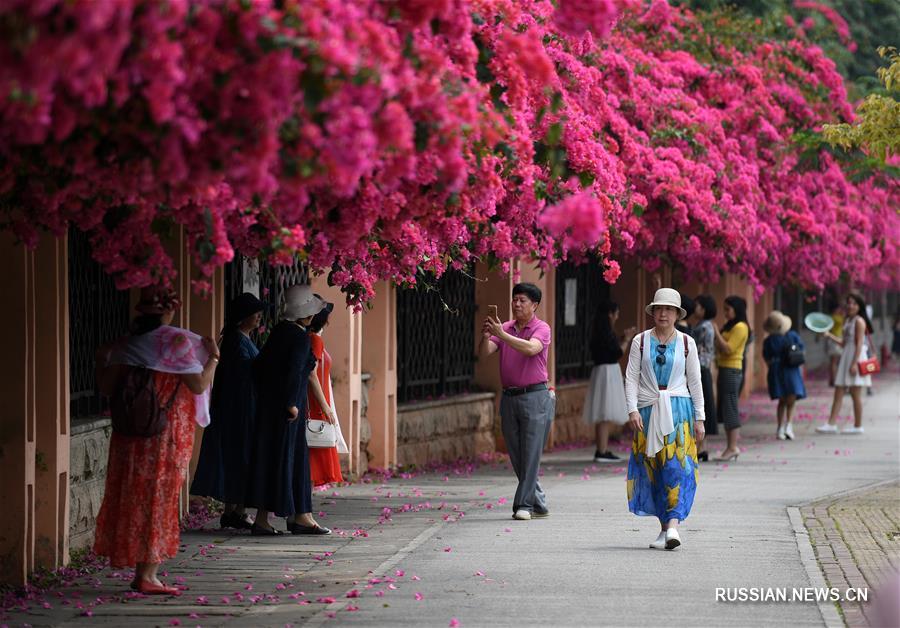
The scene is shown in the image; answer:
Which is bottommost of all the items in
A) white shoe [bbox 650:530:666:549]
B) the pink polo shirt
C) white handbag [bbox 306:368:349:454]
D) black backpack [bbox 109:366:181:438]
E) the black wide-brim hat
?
white shoe [bbox 650:530:666:549]

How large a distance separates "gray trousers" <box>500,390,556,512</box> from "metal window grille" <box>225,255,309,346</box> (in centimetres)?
223

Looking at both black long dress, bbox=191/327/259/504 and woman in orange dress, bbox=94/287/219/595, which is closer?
woman in orange dress, bbox=94/287/219/595

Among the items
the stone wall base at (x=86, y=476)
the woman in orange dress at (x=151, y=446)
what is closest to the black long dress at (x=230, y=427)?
the stone wall base at (x=86, y=476)

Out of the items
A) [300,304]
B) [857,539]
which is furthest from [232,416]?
[857,539]

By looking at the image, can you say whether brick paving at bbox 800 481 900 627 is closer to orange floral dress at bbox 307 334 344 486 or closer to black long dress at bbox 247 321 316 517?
orange floral dress at bbox 307 334 344 486

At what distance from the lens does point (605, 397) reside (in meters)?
18.5

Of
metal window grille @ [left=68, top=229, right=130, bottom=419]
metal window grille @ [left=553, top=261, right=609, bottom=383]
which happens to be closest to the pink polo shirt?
metal window grille @ [left=68, top=229, right=130, bottom=419]

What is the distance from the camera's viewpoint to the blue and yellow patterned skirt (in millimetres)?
10750

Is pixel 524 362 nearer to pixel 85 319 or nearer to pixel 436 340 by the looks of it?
pixel 85 319

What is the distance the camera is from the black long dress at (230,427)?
1154cm

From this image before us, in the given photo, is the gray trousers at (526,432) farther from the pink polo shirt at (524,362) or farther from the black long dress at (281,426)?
the black long dress at (281,426)

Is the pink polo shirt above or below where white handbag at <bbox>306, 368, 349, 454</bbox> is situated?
above

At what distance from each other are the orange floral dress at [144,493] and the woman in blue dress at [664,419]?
3.26 m

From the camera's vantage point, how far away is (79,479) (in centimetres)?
1082
